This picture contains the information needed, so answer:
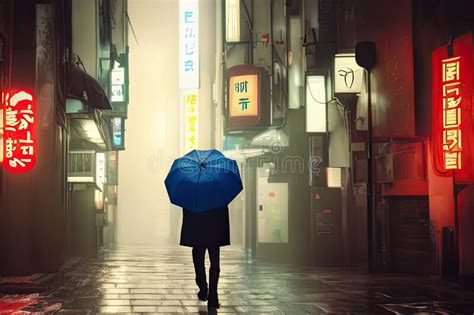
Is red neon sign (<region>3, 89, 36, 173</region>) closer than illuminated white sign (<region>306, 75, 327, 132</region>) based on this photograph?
Yes

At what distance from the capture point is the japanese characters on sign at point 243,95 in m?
33.0

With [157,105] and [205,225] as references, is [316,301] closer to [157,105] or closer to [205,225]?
[205,225]

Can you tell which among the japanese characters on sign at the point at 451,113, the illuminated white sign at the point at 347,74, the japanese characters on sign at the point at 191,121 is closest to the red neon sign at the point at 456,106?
the japanese characters on sign at the point at 451,113

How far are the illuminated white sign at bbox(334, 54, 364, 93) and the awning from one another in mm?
8345

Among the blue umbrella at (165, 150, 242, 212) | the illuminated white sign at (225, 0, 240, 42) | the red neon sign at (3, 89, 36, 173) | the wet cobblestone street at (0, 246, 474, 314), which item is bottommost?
the wet cobblestone street at (0, 246, 474, 314)

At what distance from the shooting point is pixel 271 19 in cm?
3525

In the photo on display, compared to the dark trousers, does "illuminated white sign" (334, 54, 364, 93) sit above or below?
above

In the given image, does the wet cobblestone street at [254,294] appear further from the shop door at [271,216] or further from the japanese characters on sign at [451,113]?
the shop door at [271,216]

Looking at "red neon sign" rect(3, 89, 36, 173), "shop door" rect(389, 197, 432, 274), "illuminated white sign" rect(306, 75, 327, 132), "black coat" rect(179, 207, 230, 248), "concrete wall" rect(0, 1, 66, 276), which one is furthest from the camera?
"illuminated white sign" rect(306, 75, 327, 132)

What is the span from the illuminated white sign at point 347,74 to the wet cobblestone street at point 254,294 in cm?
700

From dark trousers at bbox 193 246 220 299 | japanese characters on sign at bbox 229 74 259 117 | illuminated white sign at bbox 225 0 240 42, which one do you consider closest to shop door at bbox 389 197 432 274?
japanese characters on sign at bbox 229 74 259 117

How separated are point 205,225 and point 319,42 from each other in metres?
18.5

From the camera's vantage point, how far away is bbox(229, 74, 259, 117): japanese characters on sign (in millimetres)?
33031

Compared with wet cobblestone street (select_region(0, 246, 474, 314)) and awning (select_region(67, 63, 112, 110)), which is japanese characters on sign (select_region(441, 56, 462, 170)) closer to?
wet cobblestone street (select_region(0, 246, 474, 314))
